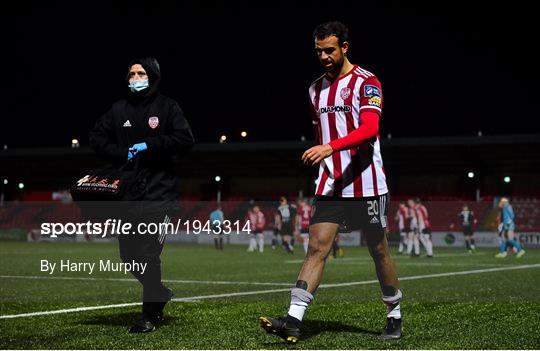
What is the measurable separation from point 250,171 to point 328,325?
59.7 metres

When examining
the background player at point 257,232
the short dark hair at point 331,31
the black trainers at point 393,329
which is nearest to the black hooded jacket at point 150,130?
the short dark hair at point 331,31

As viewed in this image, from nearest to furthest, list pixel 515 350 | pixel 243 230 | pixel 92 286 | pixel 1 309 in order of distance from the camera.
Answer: pixel 515 350
pixel 1 309
pixel 92 286
pixel 243 230

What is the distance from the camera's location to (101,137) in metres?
7.52

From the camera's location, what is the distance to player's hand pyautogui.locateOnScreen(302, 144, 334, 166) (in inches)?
234

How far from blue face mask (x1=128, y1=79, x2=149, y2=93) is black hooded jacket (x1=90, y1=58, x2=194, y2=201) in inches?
1.2

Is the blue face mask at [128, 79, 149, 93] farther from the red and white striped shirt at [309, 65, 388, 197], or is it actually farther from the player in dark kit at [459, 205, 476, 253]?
the player in dark kit at [459, 205, 476, 253]

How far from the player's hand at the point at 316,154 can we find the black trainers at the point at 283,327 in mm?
1122

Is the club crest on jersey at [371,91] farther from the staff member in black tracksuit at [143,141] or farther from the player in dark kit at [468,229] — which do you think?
the player in dark kit at [468,229]

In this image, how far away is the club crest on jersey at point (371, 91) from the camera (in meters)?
6.46

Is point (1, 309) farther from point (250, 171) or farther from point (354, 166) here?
point (250, 171)

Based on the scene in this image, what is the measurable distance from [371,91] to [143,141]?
2.00 m

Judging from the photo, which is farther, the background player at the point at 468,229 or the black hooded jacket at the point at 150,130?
the background player at the point at 468,229

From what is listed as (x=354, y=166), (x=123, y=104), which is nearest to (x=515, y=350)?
(x=354, y=166)

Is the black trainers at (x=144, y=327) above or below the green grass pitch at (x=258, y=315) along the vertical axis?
above
